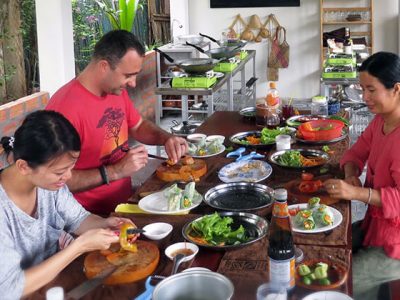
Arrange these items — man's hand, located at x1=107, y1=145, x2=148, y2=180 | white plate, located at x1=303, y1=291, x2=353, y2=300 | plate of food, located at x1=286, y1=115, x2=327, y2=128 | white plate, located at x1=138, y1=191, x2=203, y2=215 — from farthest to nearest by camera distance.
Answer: plate of food, located at x1=286, y1=115, x2=327, y2=128 < man's hand, located at x1=107, y1=145, x2=148, y2=180 < white plate, located at x1=138, y1=191, x2=203, y2=215 < white plate, located at x1=303, y1=291, x2=353, y2=300

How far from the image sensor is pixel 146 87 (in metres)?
6.59

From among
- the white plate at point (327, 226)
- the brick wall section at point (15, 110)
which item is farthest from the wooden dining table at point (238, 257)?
the brick wall section at point (15, 110)

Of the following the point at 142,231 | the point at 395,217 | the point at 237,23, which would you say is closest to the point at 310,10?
the point at 237,23

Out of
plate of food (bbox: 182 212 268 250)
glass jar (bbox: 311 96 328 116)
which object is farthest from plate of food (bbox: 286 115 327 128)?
plate of food (bbox: 182 212 268 250)

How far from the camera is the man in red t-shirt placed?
248 cm

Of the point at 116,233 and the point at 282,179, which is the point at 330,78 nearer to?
the point at 282,179

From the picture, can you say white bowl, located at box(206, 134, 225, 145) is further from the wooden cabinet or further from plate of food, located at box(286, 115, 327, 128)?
the wooden cabinet

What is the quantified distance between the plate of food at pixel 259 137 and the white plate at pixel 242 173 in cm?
32

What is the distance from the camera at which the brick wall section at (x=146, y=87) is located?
6320 mm

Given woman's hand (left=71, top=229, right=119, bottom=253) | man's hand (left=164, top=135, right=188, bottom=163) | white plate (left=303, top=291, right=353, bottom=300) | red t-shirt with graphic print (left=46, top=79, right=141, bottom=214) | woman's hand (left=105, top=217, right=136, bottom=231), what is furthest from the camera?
man's hand (left=164, top=135, right=188, bottom=163)

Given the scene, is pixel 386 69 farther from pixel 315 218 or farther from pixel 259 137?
pixel 259 137

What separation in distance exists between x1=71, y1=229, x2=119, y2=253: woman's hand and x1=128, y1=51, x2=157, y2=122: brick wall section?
450 cm

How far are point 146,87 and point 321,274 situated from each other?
521cm

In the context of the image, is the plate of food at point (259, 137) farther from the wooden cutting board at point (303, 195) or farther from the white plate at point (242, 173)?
the wooden cutting board at point (303, 195)
